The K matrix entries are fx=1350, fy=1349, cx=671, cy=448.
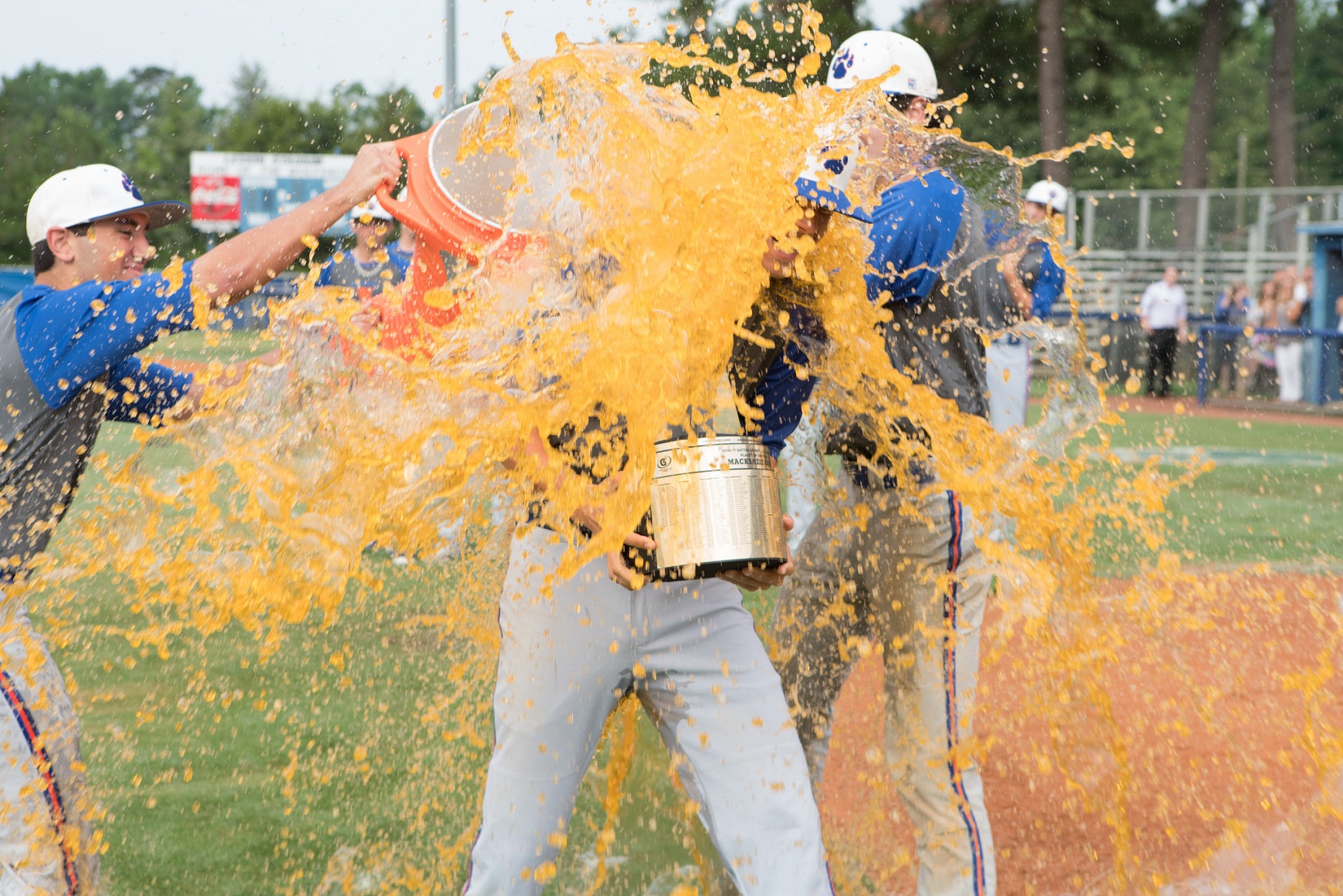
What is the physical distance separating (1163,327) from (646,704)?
63.7ft

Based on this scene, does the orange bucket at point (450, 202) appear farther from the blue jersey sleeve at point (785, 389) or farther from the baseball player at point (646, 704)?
the blue jersey sleeve at point (785, 389)

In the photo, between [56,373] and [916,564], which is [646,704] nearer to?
[916,564]

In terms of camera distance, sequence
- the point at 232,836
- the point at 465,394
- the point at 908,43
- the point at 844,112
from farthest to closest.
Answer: the point at 232,836, the point at 908,43, the point at 844,112, the point at 465,394

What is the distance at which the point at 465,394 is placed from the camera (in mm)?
2711

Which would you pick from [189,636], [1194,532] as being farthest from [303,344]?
[1194,532]

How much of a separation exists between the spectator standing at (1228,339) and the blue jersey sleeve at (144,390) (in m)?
18.5

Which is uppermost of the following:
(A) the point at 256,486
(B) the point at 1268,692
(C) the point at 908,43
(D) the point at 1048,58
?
(D) the point at 1048,58

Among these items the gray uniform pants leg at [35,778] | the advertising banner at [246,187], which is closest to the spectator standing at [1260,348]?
the gray uniform pants leg at [35,778]

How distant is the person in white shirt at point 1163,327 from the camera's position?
65.0ft

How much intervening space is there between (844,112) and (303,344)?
1.28 metres

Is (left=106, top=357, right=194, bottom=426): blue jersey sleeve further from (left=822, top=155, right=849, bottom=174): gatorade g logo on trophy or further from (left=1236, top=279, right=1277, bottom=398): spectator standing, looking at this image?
(left=1236, top=279, right=1277, bottom=398): spectator standing

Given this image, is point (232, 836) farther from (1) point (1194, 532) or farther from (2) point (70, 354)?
(1) point (1194, 532)

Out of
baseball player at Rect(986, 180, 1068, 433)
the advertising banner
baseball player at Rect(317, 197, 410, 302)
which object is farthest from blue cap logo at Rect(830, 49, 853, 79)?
the advertising banner

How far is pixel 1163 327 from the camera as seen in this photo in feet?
67.6
